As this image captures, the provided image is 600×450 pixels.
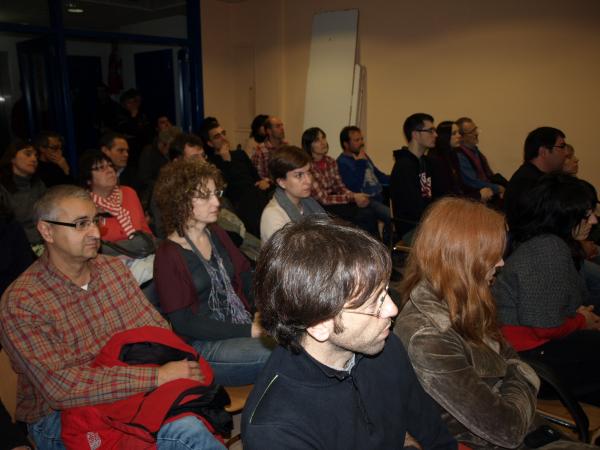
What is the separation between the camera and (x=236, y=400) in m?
1.90

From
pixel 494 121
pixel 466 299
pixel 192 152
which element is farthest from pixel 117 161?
pixel 494 121

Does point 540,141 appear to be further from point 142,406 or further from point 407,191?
point 142,406

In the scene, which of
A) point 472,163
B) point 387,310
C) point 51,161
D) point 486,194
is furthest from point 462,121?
point 387,310

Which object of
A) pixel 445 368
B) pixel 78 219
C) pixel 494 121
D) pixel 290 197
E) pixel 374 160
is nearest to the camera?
pixel 445 368

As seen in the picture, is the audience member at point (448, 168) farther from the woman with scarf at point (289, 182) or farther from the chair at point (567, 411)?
the chair at point (567, 411)

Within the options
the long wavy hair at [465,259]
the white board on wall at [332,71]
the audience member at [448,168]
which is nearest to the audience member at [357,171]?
the audience member at [448,168]

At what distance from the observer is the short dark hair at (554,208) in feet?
6.74

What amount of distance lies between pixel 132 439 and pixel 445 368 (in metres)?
0.96

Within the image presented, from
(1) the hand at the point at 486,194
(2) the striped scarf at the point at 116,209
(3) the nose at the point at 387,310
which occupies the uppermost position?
(3) the nose at the point at 387,310

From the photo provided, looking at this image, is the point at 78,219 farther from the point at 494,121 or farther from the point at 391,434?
the point at 494,121

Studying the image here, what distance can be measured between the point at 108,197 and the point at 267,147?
7.89 ft

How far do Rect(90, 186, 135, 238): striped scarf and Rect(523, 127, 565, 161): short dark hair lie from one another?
2.91 metres

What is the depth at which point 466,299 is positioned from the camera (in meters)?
1.52

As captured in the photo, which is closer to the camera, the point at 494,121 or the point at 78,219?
the point at 78,219
